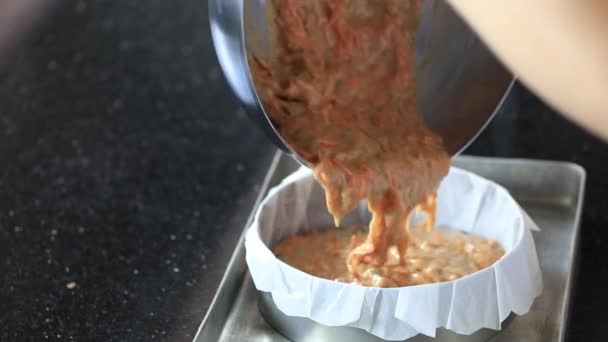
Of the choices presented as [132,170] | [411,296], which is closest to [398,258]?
[411,296]

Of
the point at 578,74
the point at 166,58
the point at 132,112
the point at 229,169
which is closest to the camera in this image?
the point at 578,74

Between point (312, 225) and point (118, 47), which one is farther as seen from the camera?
point (118, 47)

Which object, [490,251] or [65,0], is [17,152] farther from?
[490,251]

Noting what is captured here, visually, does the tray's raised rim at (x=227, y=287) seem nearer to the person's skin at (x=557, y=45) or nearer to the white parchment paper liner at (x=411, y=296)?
the white parchment paper liner at (x=411, y=296)

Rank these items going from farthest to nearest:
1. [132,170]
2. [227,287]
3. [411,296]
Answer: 1. [132,170]
2. [227,287]
3. [411,296]

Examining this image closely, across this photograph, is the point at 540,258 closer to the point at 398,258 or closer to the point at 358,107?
the point at 398,258

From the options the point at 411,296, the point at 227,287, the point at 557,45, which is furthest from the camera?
the point at 227,287

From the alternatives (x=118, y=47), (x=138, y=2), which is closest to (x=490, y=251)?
(x=118, y=47)

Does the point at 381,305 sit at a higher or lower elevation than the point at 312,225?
higher
